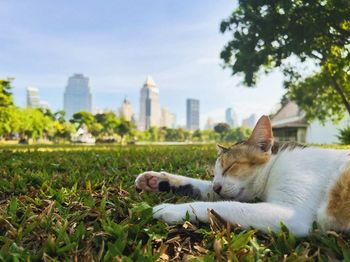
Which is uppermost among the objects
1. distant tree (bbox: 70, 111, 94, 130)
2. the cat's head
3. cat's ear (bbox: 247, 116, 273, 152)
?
distant tree (bbox: 70, 111, 94, 130)

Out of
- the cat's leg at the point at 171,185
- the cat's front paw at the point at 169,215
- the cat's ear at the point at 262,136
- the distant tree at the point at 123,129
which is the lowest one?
the cat's front paw at the point at 169,215

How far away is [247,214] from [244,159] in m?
0.64

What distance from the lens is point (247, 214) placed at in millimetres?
1915

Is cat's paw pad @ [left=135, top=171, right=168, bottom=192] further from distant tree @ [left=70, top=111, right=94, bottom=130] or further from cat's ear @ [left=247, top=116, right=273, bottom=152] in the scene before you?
distant tree @ [left=70, top=111, right=94, bottom=130]

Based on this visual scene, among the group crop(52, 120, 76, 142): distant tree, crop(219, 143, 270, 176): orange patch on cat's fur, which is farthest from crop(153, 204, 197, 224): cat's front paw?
crop(52, 120, 76, 142): distant tree

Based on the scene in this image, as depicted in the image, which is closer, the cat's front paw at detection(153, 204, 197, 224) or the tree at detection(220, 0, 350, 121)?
the cat's front paw at detection(153, 204, 197, 224)

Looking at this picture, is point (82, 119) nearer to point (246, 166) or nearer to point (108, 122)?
point (108, 122)

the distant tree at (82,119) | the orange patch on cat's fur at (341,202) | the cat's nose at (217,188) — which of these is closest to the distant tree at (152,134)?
the distant tree at (82,119)

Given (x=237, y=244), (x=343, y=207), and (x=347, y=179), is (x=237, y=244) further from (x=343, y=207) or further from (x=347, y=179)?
(x=347, y=179)

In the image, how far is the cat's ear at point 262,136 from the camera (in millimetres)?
2436

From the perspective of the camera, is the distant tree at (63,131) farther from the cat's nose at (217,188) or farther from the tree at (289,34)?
the cat's nose at (217,188)

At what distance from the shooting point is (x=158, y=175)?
2781 millimetres

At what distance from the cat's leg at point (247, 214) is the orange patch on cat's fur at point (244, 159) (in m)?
0.50

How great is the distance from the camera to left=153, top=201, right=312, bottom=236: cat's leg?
186 cm
